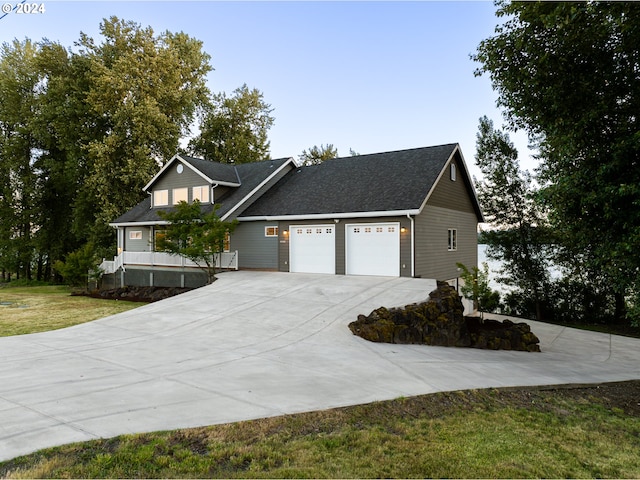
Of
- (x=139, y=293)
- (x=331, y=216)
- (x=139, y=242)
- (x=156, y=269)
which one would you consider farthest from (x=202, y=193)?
(x=331, y=216)

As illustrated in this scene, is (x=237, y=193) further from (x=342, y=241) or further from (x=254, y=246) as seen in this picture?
(x=342, y=241)

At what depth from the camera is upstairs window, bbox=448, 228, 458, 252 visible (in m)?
18.6

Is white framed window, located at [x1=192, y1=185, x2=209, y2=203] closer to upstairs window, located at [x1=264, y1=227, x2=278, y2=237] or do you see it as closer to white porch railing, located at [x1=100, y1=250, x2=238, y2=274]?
white porch railing, located at [x1=100, y1=250, x2=238, y2=274]

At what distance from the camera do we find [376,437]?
4.55m

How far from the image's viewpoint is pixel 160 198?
22.9 meters

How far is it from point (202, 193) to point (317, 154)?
67.8 ft

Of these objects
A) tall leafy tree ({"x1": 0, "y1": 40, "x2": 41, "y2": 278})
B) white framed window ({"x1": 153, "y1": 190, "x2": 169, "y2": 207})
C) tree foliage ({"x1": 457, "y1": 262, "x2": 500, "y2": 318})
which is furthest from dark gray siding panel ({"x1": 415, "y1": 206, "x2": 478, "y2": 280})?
tall leafy tree ({"x1": 0, "y1": 40, "x2": 41, "y2": 278})

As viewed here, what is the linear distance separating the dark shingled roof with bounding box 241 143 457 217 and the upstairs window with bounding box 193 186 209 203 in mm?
2573

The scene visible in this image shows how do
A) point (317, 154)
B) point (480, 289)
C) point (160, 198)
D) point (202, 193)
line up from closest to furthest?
point (480, 289)
point (202, 193)
point (160, 198)
point (317, 154)

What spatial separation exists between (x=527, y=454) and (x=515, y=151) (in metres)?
22.1

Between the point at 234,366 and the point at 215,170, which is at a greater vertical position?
the point at 215,170

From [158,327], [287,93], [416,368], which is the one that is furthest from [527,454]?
[287,93]
